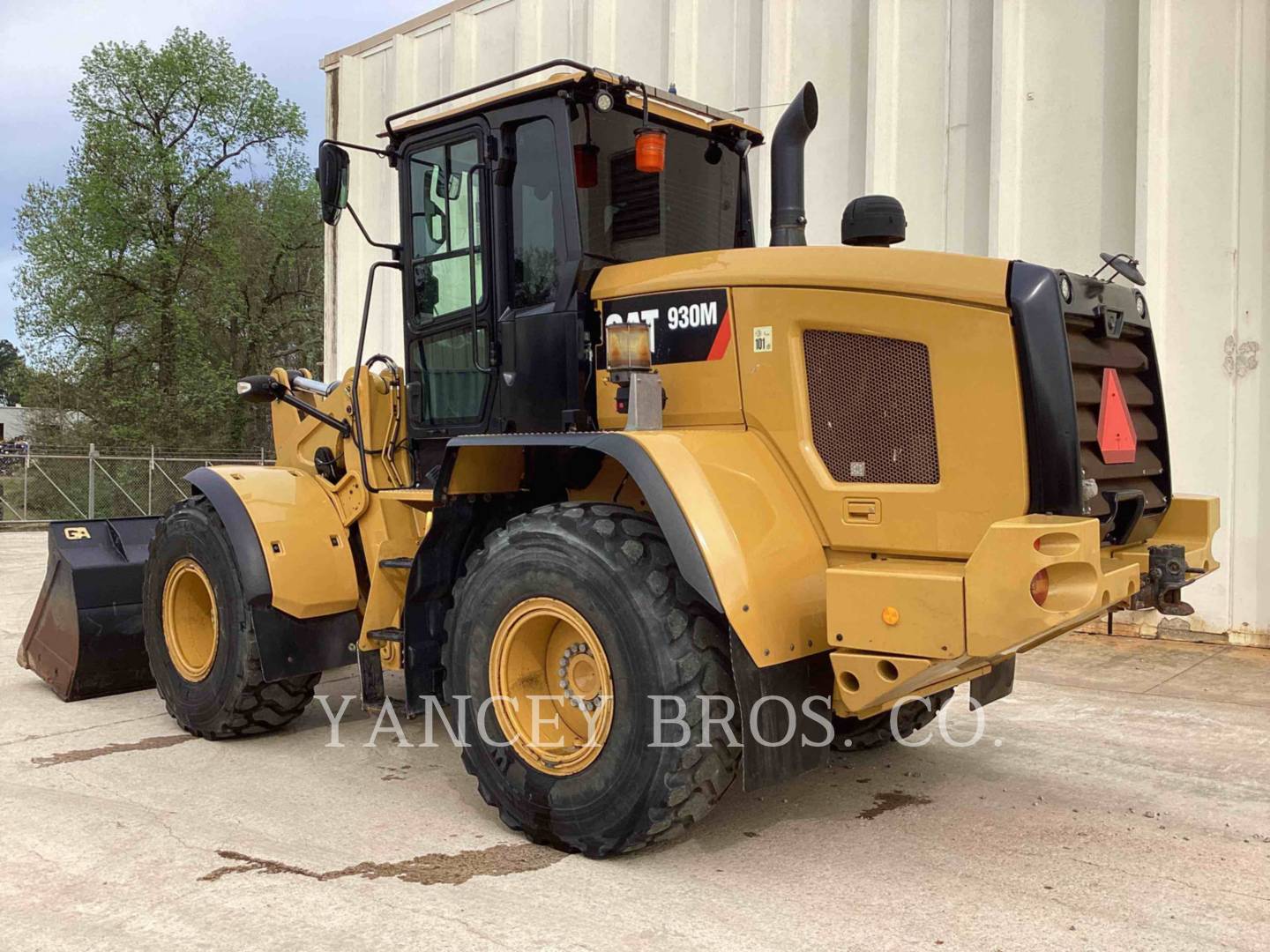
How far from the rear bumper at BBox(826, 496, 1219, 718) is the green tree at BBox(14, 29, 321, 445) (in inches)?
1138

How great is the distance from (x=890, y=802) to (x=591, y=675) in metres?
1.41

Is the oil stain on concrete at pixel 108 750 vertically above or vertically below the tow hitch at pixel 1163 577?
below

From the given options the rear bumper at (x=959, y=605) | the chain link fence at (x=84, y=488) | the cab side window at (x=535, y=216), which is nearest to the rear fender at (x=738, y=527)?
the rear bumper at (x=959, y=605)

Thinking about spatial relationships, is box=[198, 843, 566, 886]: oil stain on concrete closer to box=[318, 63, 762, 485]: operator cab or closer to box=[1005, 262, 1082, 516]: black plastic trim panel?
box=[318, 63, 762, 485]: operator cab

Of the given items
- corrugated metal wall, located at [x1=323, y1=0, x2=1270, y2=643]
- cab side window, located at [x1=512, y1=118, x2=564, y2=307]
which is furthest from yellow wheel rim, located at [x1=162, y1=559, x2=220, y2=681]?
corrugated metal wall, located at [x1=323, y1=0, x2=1270, y2=643]

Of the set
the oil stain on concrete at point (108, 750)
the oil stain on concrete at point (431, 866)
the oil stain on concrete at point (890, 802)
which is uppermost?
the oil stain on concrete at point (431, 866)

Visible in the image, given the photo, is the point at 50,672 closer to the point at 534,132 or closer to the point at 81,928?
the point at 81,928

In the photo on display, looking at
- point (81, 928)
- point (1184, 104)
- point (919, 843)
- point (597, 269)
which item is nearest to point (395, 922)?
point (81, 928)

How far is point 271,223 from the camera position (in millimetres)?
31703

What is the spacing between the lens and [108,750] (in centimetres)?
516

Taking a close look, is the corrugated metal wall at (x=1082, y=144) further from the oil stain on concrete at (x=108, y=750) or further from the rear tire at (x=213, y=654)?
the oil stain on concrete at (x=108, y=750)

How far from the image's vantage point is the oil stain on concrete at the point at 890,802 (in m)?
4.28

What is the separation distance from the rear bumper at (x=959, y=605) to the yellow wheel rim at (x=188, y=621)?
338 cm

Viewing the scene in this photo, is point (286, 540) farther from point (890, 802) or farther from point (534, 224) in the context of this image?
point (890, 802)
